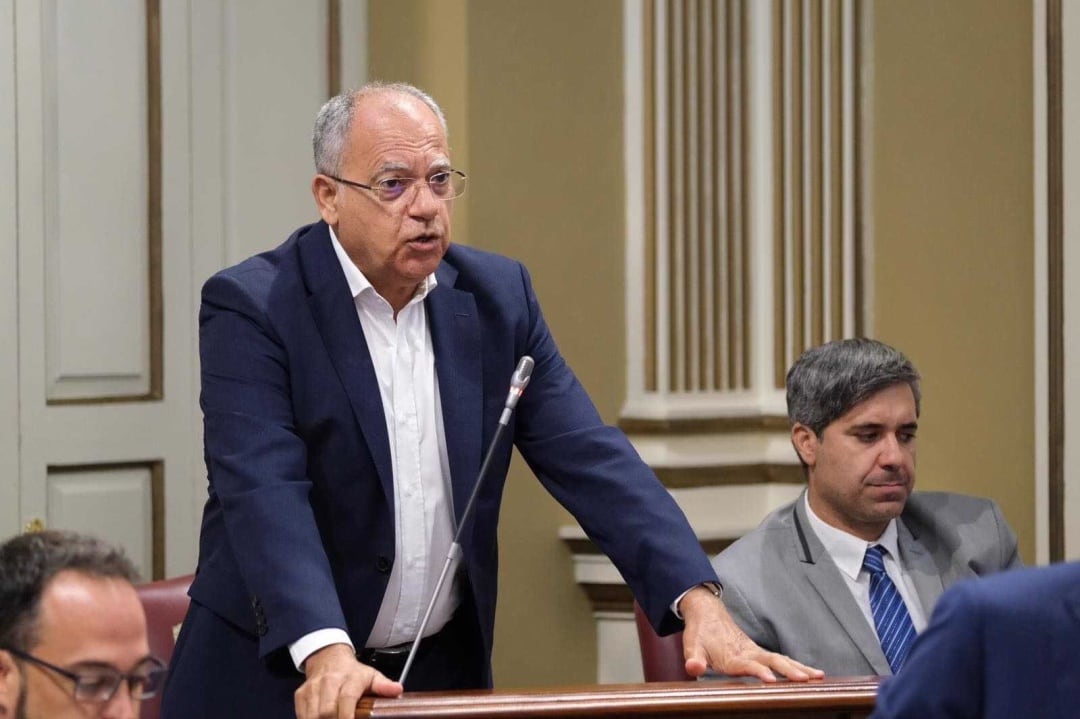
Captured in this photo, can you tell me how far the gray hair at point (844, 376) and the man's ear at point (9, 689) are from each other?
176 cm

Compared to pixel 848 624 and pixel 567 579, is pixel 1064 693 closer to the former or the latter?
pixel 848 624

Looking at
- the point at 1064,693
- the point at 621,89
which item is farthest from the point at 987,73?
the point at 1064,693

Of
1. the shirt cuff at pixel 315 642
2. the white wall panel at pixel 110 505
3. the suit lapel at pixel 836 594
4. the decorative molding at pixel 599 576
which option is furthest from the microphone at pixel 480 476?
the white wall panel at pixel 110 505

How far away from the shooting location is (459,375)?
229 cm

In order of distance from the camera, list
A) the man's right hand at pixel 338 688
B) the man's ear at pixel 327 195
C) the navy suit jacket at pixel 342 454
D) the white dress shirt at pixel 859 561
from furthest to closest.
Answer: the white dress shirt at pixel 859 561
the man's ear at pixel 327 195
the navy suit jacket at pixel 342 454
the man's right hand at pixel 338 688

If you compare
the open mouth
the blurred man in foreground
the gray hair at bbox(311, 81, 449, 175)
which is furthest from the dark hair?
the gray hair at bbox(311, 81, 449, 175)

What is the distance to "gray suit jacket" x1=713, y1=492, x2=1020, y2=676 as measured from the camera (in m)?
2.67

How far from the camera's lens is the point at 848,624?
106 inches

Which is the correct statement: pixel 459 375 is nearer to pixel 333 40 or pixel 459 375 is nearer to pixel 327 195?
pixel 327 195

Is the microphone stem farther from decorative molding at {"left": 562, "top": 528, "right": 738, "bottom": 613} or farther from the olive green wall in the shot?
the olive green wall

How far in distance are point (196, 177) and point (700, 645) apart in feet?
6.91

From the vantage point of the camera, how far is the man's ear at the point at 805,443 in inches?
114

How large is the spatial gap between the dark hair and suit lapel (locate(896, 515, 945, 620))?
1.64 metres

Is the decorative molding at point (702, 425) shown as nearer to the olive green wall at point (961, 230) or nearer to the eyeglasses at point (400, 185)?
the olive green wall at point (961, 230)
